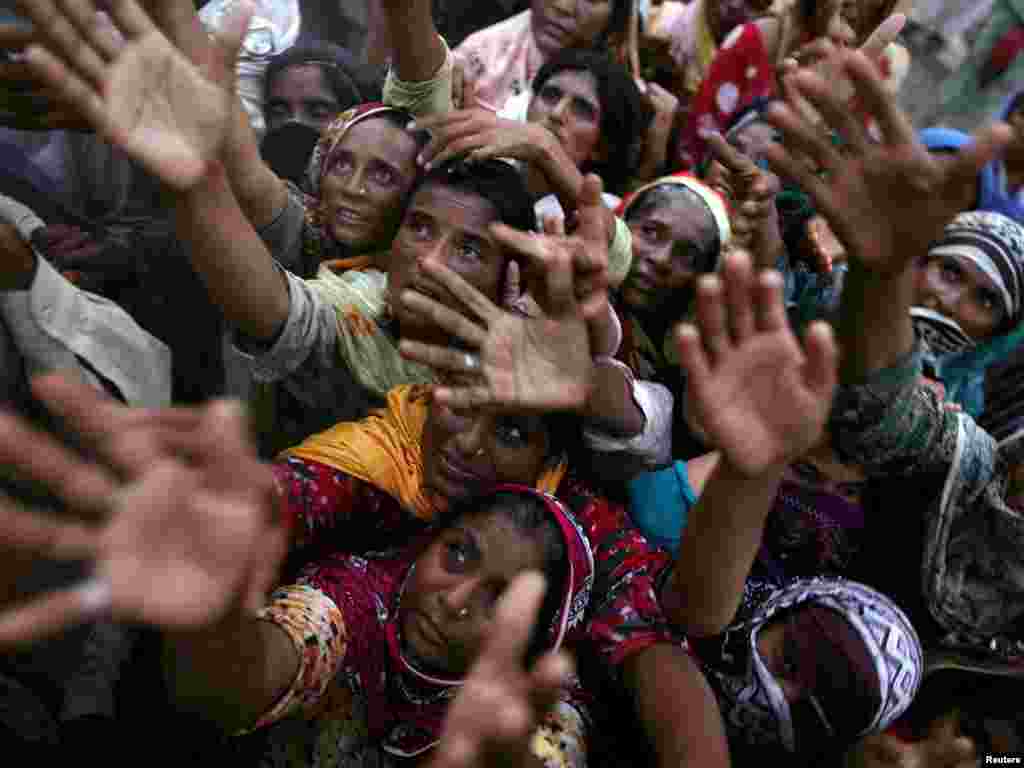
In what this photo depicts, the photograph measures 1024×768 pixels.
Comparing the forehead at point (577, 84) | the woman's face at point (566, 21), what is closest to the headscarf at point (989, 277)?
the forehead at point (577, 84)

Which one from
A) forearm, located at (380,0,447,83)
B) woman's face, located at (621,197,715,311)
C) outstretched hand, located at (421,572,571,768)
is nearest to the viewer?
outstretched hand, located at (421,572,571,768)

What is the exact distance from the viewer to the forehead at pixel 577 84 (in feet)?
9.24

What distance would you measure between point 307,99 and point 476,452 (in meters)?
1.57

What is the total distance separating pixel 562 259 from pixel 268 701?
0.84 meters

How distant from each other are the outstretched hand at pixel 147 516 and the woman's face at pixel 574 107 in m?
2.18

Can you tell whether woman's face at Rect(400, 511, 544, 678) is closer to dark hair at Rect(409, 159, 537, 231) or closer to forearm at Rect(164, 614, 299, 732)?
forearm at Rect(164, 614, 299, 732)

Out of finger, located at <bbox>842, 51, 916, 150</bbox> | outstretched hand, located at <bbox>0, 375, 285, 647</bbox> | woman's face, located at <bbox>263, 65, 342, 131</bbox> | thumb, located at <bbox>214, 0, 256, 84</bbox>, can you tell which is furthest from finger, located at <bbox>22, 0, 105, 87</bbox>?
woman's face, located at <bbox>263, 65, 342, 131</bbox>

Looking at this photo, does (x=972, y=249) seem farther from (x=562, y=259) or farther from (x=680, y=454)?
(x=562, y=259)

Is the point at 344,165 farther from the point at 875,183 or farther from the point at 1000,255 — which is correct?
the point at 1000,255

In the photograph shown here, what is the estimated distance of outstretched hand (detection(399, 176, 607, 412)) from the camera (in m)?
1.35

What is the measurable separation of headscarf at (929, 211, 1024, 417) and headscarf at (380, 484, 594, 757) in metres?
1.31

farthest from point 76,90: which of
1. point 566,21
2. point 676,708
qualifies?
point 566,21

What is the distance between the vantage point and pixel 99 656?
5.66ft

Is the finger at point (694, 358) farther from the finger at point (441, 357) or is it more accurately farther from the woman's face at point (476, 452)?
the woman's face at point (476, 452)
